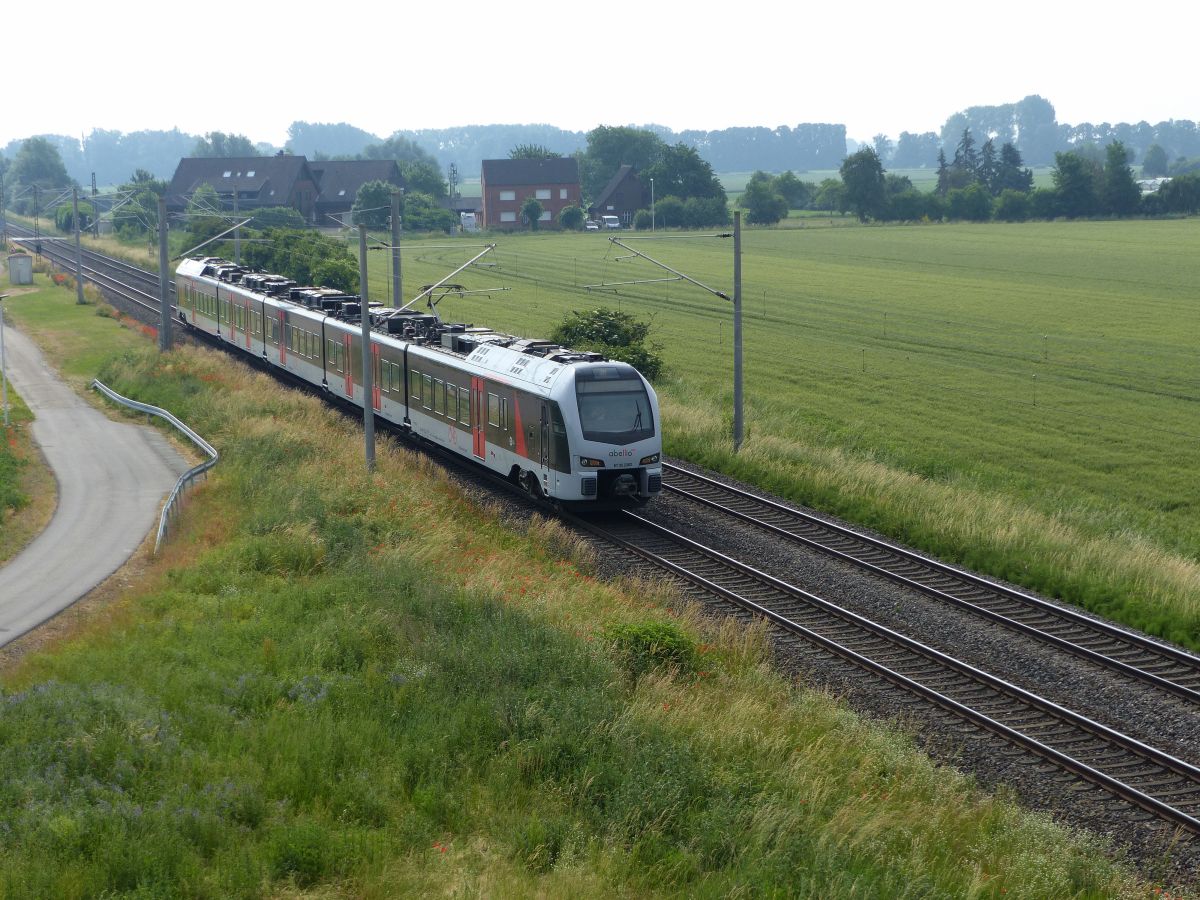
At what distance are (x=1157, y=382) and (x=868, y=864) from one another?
38680 millimetres

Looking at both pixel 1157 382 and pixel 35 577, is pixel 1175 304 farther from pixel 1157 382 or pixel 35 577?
pixel 35 577

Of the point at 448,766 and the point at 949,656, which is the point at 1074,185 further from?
the point at 448,766

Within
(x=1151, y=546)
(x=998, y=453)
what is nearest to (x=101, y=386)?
(x=998, y=453)

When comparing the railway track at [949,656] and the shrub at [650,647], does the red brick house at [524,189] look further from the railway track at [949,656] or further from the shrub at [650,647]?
the shrub at [650,647]

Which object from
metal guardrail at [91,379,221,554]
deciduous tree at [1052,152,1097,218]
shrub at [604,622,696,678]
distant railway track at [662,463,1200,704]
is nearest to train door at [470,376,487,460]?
distant railway track at [662,463,1200,704]

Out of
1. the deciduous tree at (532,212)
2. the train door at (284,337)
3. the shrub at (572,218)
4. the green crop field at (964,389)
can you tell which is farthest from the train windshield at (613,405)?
the deciduous tree at (532,212)

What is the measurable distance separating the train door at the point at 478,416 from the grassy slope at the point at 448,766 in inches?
329

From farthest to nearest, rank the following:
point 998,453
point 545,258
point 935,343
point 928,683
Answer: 1. point 545,258
2. point 935,343
3. point 998,453
4. point 928,683

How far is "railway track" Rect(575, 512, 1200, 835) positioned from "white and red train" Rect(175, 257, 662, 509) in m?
1.67

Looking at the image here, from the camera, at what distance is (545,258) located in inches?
4146

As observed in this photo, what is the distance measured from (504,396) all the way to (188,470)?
8.63 m

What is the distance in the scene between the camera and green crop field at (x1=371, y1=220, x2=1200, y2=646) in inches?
972

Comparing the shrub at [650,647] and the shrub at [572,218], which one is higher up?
the shrub at [572,218]

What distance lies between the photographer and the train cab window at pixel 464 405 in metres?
28.8
